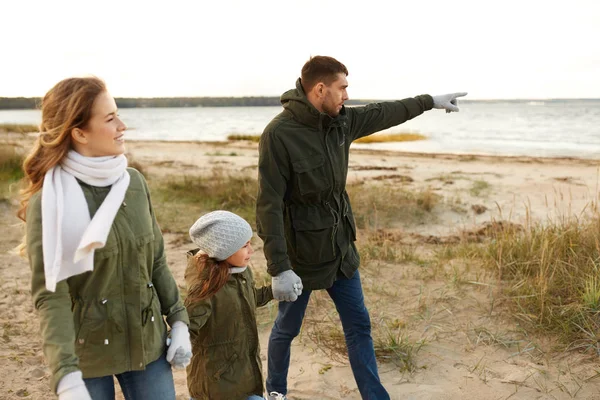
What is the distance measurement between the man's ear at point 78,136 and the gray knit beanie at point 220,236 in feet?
2.57

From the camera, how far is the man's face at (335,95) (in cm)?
291

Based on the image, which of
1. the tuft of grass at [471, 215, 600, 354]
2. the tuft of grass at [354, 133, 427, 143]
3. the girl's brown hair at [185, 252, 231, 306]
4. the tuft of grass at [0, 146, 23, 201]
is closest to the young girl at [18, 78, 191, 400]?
the girl's brown hair at [185, 252, 231, 306]

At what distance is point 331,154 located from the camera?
9.70 ft

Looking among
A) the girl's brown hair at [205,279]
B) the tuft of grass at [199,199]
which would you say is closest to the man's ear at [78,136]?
the girl's brown hair at [205,279]

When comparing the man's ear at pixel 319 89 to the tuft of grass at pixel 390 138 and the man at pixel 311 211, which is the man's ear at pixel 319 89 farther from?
the tuft of grass at pixel 390 138

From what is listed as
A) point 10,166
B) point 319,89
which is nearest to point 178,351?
point 319,89

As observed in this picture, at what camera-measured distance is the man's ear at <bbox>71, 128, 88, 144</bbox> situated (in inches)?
72.3

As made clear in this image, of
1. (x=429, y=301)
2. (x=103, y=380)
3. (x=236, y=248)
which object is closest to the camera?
(x=103, y=380)

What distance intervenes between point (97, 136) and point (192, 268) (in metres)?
0.88

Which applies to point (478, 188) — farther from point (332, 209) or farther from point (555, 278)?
point (332, 209)

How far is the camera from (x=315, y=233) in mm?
2979

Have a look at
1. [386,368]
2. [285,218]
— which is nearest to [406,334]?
[386,368]

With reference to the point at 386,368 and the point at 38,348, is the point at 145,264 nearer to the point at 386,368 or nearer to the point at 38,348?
the point at 386,368

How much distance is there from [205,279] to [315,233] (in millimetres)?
734
